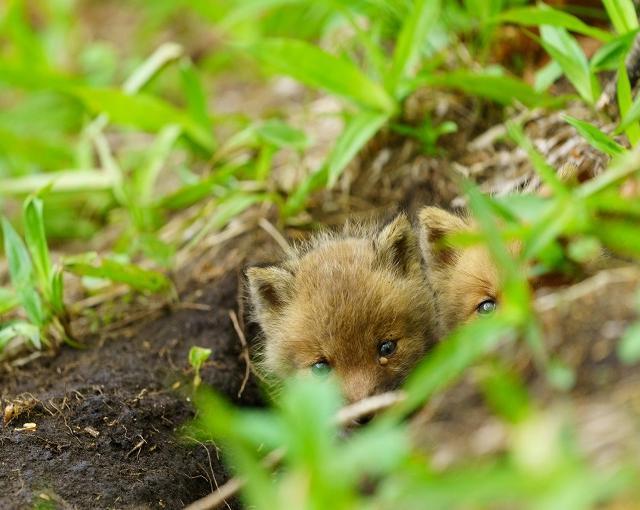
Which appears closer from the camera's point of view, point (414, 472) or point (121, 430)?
point (414, 472)

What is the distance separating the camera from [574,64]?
14.4 ft

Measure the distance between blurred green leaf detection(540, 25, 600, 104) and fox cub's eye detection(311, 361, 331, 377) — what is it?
197 cm

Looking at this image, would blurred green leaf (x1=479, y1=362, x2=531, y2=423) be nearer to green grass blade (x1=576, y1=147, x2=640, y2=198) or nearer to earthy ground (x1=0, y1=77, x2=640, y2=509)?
earthy ground (x1=0, y1=77, x2=640, y2=509)

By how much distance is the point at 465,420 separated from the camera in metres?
2.29

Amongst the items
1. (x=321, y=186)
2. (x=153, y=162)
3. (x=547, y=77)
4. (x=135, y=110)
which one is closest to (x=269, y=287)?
(x=321, y=186)

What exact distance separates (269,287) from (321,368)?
608 millimetres

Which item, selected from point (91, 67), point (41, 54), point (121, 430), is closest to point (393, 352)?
point (121, 430)

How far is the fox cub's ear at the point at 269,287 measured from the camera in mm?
4535

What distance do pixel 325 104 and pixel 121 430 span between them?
3733 mm

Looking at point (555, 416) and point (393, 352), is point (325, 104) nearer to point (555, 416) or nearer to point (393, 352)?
point (393, 352)

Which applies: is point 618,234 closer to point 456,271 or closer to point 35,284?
point 456,271

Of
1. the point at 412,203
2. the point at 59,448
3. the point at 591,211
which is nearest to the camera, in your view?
the point at 591,211

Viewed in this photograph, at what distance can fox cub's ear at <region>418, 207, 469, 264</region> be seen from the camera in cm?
421

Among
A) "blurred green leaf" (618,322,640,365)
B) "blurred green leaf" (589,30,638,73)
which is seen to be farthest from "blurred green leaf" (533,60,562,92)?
"blurred green leaf" (618,322,640,365)
